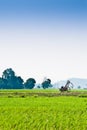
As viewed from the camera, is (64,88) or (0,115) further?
(64,88)

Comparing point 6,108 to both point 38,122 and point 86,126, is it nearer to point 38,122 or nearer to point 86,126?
point 38,122

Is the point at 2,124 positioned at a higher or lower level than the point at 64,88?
lower

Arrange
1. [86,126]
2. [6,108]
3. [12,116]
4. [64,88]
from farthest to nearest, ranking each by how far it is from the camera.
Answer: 1. [64,88]
2. [6,108]
3. [12,116]
4. [86,126]

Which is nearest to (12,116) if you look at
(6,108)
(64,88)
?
(6,108)

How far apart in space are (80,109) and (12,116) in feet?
17.8

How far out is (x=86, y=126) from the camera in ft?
72.3

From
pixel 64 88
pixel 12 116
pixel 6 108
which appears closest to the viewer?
pixel 12 116

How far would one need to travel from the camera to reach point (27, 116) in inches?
940

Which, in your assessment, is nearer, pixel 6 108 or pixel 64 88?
pixel 6 108

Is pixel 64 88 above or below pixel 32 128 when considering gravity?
above

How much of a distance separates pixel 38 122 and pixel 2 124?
224 cm

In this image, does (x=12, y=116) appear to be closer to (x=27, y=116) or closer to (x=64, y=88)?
(x=27, y=116)

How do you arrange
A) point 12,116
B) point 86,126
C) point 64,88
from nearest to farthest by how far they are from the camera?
point 86,126 → point 12,116 → point 64,88

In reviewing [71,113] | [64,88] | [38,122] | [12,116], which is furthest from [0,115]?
[64,88]
